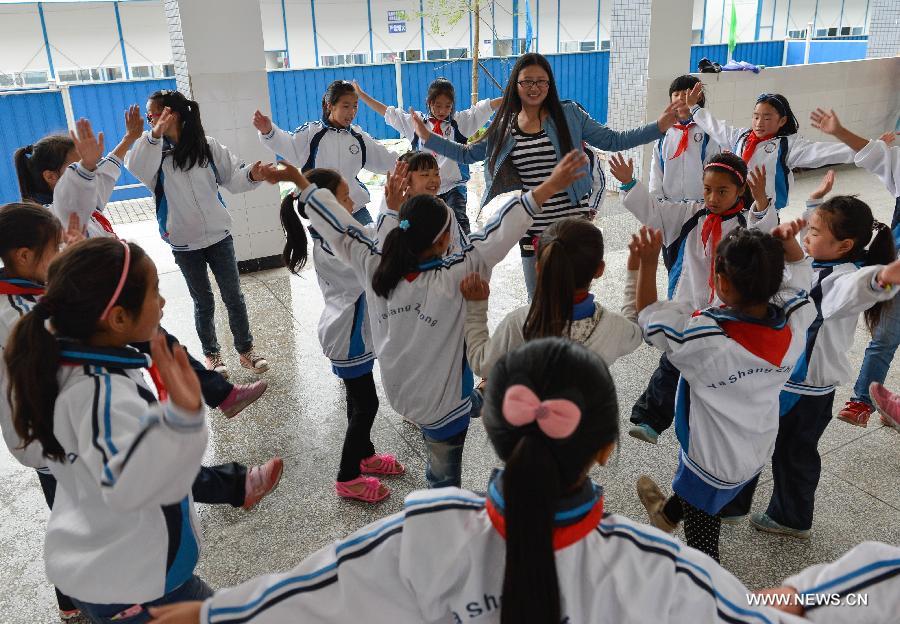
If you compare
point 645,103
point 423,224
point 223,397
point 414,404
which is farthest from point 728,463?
point 645,103

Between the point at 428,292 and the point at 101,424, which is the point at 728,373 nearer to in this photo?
the point at 428,292

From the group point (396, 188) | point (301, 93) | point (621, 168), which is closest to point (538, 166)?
point (621, 168)

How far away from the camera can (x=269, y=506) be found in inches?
106

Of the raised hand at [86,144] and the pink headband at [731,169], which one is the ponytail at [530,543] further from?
the raised hand at [86,144]

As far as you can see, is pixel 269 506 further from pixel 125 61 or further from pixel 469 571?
pixel 125 61

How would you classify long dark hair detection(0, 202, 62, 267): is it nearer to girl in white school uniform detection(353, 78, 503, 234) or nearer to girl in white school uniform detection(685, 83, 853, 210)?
girl in white school uniform detection(353, 78, 503, 234)

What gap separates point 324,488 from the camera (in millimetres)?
2811

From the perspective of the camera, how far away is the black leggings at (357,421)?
2.65m

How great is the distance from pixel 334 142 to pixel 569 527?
3714mm

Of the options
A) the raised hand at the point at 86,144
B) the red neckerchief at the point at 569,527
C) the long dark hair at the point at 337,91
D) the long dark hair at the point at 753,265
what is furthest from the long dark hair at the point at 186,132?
the red neckerchief at the point at 569,527

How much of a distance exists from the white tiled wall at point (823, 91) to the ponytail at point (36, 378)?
788 cm

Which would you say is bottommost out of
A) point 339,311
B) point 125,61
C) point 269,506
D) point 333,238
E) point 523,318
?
point 269,506

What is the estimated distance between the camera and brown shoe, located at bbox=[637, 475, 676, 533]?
7.79ft

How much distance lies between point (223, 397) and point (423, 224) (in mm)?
896
